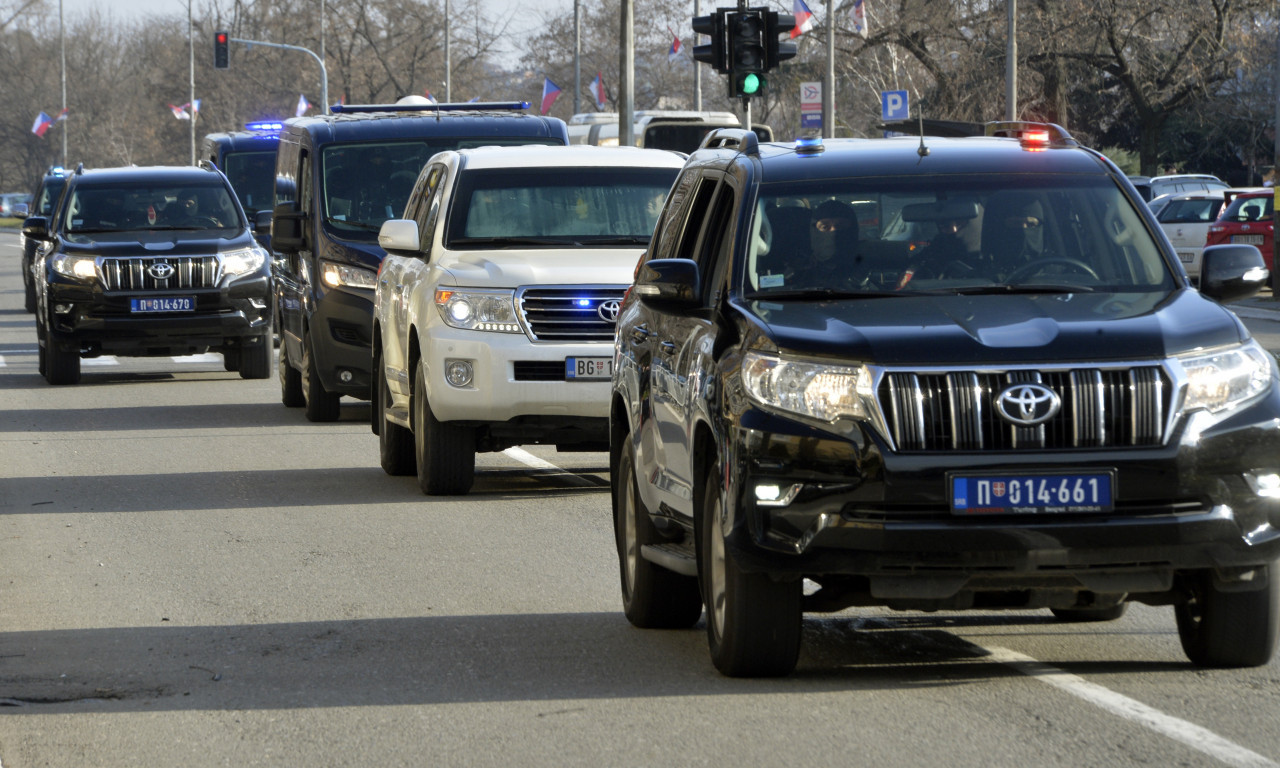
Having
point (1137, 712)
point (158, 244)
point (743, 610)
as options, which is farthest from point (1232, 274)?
point (158, 244)

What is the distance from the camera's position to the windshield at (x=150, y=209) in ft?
67.5

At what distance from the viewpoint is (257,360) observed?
20.7m

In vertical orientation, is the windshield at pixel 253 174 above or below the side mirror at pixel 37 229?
above

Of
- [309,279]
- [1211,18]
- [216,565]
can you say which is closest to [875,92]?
[1211,18]

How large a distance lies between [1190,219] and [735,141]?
1154 inches

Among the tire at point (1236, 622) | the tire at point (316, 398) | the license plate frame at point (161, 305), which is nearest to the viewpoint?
the tire at point (1236, 622)

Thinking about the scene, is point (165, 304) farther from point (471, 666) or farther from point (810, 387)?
point (810, 387)

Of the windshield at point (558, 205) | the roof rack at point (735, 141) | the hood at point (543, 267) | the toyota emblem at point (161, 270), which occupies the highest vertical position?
the roof rack at point (735, 141)

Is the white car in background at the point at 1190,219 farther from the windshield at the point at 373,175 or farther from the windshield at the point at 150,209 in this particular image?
the windshield at the point at 373,175

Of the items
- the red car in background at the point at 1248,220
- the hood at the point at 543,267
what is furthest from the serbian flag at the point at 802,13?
the hood at the point at 543,267

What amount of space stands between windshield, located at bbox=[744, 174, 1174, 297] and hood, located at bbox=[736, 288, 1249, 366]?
190 mm

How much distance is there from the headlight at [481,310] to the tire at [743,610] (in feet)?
16.2

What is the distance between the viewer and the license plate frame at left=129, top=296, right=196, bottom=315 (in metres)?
19.5

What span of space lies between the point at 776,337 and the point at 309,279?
32.2ft
